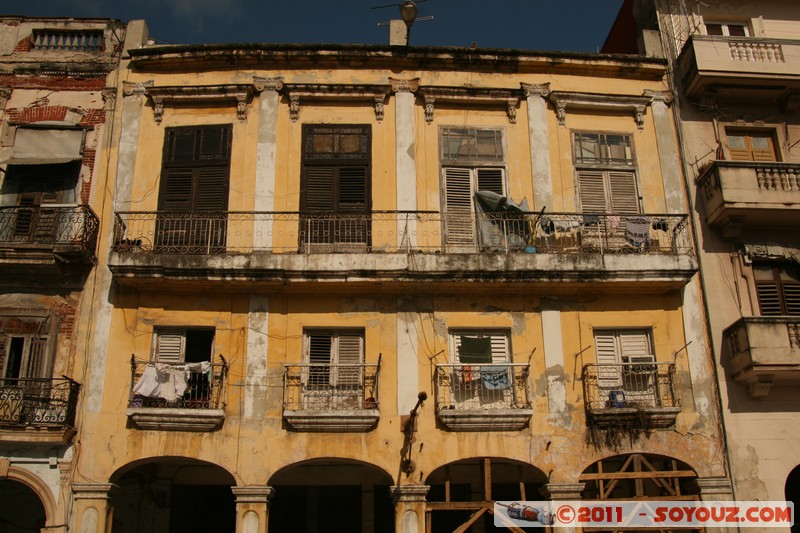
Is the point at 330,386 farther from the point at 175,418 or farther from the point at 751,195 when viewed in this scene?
the point at 751,195

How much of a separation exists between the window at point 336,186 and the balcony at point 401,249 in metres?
0.04

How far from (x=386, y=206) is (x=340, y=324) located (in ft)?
8.50

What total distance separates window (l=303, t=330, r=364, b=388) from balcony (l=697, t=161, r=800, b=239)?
24.5ft

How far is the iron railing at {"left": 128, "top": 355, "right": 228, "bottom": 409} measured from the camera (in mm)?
13625

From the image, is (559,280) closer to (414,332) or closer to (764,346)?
(414,332)

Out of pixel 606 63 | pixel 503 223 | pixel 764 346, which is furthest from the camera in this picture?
pixel 606 63

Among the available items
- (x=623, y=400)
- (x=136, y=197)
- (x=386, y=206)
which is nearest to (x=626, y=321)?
(x=623, y=400)

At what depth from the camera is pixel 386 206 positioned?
15.2m

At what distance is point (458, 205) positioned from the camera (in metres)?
15.5

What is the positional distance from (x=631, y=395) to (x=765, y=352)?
8.12 feet

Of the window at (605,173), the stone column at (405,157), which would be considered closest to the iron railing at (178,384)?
the stone column at (405,157)

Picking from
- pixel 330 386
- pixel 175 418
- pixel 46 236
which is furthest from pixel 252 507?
pixel 46 236

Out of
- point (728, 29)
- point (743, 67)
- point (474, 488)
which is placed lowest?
point (474, 488)

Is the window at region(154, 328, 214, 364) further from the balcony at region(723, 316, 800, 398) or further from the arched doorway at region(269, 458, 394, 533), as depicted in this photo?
the balcony at region(723, 316, 800, 398)
